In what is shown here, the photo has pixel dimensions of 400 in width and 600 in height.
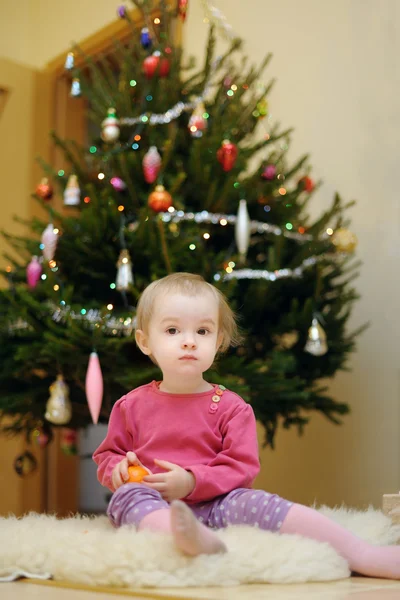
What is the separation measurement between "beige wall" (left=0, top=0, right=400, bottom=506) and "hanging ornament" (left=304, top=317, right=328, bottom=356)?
1.41ft

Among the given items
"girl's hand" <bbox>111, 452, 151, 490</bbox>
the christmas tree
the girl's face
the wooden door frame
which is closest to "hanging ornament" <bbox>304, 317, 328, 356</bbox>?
the christmas tree

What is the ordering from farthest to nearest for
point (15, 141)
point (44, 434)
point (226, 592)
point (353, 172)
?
point (15, 141) < point (353, 172) < point (44, 434) < point (226, 592)

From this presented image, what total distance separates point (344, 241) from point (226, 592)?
3.97ft

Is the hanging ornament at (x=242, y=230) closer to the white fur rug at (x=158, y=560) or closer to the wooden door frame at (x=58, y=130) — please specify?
the white fur rug at (x=158, y=560)

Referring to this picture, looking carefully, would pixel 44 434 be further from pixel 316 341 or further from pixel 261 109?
pixel 261 109

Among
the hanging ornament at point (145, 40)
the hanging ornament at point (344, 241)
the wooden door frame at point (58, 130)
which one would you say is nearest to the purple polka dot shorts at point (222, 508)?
the hanging ornament at point (344, 241)

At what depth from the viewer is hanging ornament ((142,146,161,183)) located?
1815 millimetres

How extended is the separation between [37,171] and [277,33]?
131 centimetres

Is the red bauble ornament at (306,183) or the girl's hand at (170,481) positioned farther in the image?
the red bauble ornament at (306,183)

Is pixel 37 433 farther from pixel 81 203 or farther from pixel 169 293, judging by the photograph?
pixel 169 293

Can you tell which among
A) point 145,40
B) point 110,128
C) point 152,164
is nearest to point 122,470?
point 152,164

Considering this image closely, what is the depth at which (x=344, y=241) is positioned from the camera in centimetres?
189

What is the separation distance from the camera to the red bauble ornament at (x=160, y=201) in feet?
5.74

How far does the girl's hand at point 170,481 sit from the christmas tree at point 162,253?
1.77 ft
